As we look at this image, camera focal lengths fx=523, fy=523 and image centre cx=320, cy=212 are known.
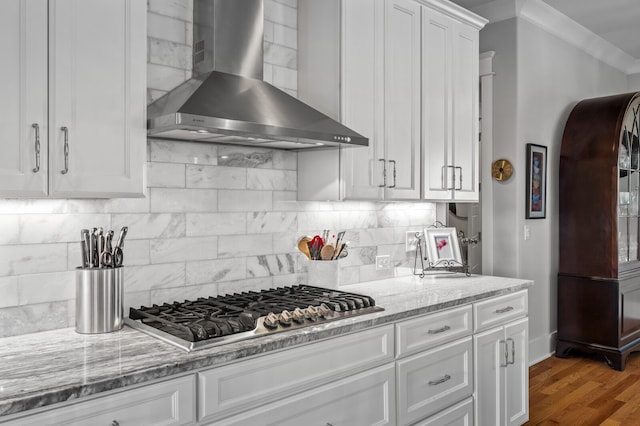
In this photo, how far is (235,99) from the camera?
2.11 m

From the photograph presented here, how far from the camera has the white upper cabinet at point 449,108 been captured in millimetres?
3082

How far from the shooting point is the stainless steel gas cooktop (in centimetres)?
177

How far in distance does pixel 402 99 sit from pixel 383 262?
1005 millimetres

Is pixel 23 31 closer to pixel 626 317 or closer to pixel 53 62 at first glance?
pixel 53 62

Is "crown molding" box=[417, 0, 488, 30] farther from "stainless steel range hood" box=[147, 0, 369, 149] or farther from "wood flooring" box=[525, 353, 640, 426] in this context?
"wood flooring" box=[525, 353, 640, 426]

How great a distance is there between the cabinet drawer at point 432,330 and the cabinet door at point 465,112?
895 millimetres

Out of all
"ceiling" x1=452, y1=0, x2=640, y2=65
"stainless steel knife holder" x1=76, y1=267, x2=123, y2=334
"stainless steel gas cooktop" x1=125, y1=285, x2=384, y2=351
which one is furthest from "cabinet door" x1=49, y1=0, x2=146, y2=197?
"ceiling" x1=452, y1=0, x2=640, y2=65

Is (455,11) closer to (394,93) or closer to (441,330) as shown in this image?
(394,93)

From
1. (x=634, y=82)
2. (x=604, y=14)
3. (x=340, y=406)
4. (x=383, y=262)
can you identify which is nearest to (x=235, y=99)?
(x=340, y=406)

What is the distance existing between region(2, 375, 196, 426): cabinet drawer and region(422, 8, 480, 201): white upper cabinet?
1907mm

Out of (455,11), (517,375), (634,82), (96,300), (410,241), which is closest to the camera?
(96,300)

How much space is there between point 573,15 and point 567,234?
6.15 ft

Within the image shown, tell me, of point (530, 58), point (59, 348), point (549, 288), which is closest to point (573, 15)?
point (530, 58)

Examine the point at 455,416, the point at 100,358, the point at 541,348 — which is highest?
the point at 100,358
